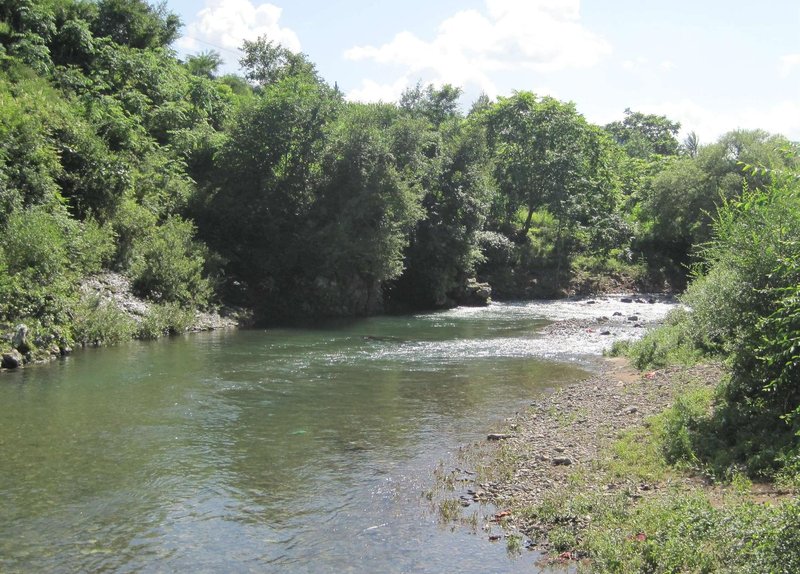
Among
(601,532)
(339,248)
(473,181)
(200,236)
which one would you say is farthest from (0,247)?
(473,181)

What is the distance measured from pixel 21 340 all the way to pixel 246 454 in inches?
540

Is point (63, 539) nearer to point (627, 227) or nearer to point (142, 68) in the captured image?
point (142, 68)

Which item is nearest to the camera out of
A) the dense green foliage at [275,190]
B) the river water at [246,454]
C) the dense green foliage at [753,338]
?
the river water at [246,454]

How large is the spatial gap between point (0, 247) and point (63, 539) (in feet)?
59.3

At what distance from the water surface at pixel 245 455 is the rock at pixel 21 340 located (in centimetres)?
141

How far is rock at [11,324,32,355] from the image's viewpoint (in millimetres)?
24312

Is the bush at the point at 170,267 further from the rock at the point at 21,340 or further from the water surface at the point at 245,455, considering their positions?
the rock at the point at 21,340

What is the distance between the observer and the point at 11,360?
23625 millimetres

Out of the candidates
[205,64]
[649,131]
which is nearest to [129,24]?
[205,64]

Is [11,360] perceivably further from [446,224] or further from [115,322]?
[446,224]

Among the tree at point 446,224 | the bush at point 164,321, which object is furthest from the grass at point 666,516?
the tree at point 446,224

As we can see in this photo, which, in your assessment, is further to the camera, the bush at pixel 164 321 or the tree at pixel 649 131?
the tree at pixel 649 131

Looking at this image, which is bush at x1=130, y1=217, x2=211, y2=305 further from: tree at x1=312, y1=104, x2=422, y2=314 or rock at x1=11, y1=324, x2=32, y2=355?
rock at x1=11, y1=324, x2=32, y2=355

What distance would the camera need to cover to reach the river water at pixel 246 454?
10.5 meters
